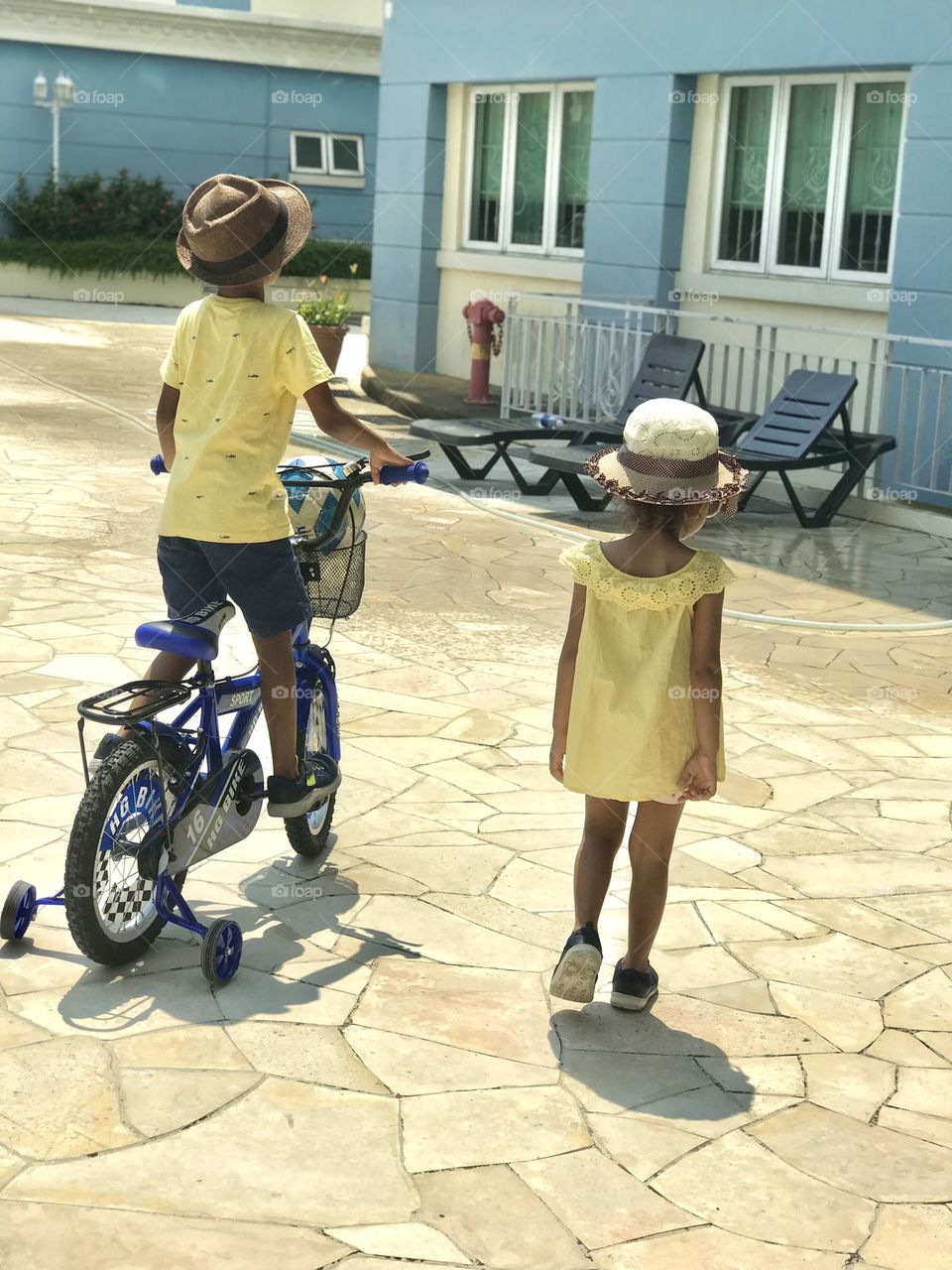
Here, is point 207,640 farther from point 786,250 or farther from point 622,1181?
point 786,250

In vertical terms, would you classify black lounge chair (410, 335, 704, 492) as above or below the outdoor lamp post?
below

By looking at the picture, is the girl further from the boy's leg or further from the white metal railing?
the white metal railing

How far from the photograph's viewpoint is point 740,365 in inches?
451

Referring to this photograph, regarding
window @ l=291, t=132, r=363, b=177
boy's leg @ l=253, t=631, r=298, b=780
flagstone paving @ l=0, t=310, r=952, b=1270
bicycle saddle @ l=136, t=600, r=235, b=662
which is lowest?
flagstone paving @ l=0, t=310, r=952, b=1270

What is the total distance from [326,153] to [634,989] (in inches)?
940

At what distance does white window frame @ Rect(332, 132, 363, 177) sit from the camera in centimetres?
2592

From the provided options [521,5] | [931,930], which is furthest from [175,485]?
[521,5]

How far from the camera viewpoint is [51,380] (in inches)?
564

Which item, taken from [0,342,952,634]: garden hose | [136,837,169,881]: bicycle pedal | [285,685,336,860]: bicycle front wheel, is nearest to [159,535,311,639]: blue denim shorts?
[285,685,336,860]: bicycle front wheel

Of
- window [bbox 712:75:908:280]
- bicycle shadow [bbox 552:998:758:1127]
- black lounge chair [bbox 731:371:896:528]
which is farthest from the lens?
window [bbox 712:75:908:280]

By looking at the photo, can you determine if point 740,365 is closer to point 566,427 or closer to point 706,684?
point 566,427

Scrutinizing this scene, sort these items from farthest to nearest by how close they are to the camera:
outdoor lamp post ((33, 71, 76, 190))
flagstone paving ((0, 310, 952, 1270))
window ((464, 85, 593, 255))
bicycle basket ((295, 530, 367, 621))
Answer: outdoor lamp post ((33, 71, 76, 190))
window ((464, 85, 593, 255))
bicycle basket ((295, 530, 367, 621))
flagstone paving ((0, 310, 952, 1270))

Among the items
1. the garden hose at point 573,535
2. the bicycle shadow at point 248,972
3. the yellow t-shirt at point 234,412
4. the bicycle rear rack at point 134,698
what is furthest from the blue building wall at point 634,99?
the bicycle rear rack at point 134,698

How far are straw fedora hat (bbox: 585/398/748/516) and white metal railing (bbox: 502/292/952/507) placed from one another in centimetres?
672
